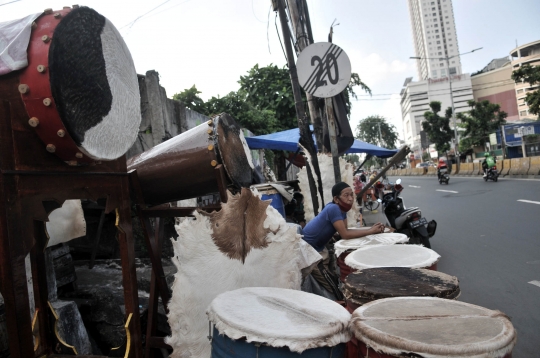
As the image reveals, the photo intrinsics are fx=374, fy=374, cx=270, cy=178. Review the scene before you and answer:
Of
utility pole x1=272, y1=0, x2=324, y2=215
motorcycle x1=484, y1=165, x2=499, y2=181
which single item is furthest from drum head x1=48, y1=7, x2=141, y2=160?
motorcycle x1=484, y1=165, x2=499, y2=181

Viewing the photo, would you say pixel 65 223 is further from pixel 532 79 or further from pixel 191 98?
pixel 532 79

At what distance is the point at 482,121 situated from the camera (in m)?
35.7

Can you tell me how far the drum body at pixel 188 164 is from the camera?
231cm

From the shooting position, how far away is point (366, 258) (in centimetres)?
280

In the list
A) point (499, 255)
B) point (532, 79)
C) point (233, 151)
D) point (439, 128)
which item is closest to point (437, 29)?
point (439, 128)

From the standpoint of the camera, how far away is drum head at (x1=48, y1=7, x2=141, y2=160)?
1562 millimetres

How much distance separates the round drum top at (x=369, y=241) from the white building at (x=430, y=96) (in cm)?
7538

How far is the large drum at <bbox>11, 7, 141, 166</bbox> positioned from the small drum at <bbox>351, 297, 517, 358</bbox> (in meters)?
1.45

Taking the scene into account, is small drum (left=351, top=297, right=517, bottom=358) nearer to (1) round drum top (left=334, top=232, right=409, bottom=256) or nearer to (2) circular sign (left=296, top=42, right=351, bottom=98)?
(1) round drum top (left=334, top=232, right=409, bottom=256)

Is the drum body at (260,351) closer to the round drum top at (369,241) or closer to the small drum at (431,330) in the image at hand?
the small drum at (431,330)

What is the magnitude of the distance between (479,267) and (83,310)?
497 centimetres

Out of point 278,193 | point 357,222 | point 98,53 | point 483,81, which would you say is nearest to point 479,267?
point 357,222

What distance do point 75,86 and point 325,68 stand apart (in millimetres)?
3406

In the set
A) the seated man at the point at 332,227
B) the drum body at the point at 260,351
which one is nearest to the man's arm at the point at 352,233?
the seated man at the point at 332,227
